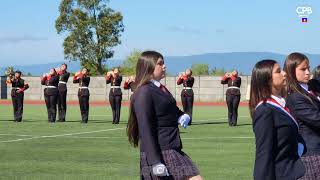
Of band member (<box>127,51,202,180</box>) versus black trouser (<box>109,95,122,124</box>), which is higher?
band member (<box>127,51,202,180</box>)

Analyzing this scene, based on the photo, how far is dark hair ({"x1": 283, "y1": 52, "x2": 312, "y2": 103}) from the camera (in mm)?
6672

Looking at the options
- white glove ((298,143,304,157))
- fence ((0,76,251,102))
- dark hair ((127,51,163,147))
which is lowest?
fence ((0,76,251,102))

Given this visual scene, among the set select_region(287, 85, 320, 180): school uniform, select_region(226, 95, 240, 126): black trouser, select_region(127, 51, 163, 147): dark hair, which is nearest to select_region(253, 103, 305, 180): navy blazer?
select_region(287, 85, 320, 180): school uniform

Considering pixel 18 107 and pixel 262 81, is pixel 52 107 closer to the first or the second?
pixel 18 107

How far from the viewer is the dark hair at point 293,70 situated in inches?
263

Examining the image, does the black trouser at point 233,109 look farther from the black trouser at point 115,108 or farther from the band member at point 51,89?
the band member at point 51,89

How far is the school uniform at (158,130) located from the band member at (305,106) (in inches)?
39.4

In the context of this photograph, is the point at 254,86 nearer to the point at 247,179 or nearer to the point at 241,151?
the point at 247,179

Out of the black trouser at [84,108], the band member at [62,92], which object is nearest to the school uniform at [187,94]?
the black trouser at [84,108]

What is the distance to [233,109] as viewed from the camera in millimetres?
24828

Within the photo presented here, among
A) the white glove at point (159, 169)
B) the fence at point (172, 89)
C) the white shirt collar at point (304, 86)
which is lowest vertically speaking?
the fence at point (172, 89)

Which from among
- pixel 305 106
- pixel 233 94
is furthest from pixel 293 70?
pixel 233 94

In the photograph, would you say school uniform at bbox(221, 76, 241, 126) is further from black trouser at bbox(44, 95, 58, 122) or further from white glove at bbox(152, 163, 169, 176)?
white glove at bbox(152, 163, 169, 176)

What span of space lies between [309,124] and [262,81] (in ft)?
3.45
